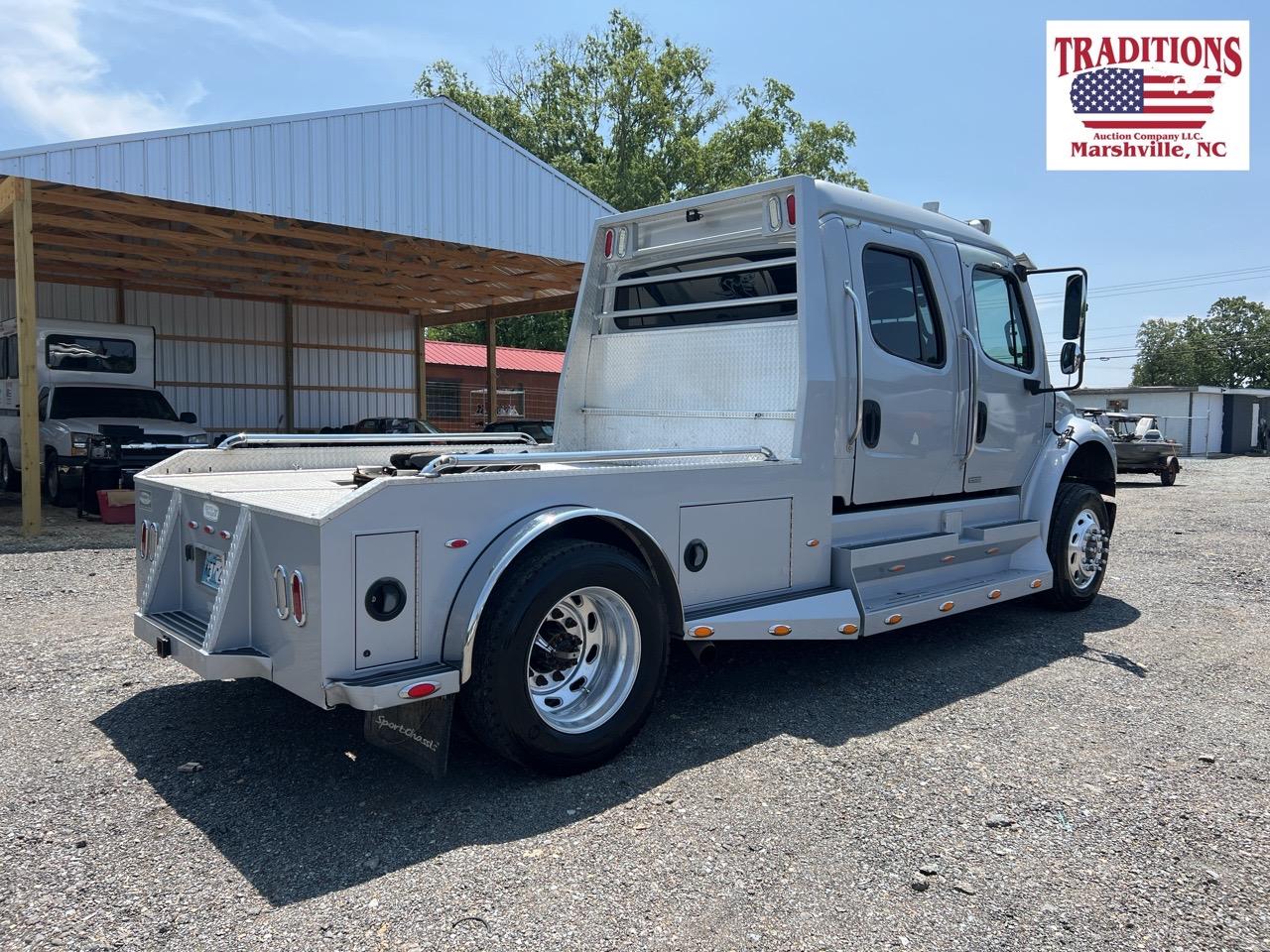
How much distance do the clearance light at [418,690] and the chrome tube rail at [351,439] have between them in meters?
2.38

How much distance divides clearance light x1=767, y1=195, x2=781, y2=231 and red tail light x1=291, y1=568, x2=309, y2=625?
3.25m

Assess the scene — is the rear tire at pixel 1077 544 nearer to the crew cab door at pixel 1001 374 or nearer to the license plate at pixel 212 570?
the crew cab door at pixel 1001 374

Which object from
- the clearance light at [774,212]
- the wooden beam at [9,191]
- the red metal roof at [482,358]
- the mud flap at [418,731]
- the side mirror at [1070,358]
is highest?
the wooden beam at [9,191]

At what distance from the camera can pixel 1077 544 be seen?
7000 millimetres

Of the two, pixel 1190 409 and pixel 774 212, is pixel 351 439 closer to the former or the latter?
pixel 774 212

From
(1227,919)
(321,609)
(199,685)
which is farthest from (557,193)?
(1227,919)

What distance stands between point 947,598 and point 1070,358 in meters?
2.08

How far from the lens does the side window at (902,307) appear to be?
5.42m

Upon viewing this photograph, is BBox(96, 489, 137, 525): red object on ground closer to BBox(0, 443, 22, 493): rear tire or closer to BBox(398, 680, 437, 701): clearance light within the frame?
BBox(0, 443, 22, 493): rear tire

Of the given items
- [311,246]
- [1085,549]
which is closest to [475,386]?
[311,246]

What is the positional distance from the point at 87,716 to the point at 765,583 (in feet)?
11.3

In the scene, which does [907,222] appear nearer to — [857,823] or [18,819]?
[857,823]

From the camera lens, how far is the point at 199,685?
5145 millimetres

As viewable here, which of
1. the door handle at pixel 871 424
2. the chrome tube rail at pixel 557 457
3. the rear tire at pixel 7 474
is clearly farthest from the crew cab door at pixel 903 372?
the rear tire at pixel 7 474
